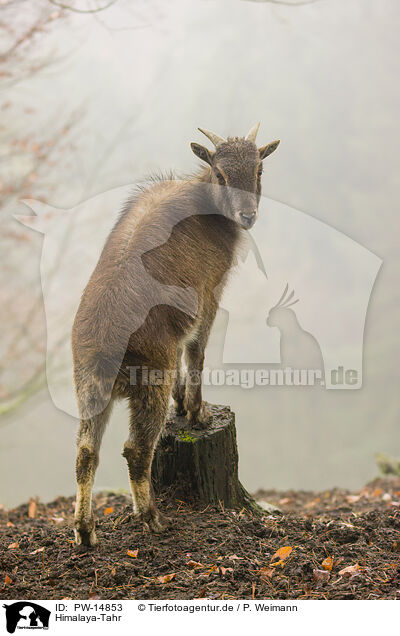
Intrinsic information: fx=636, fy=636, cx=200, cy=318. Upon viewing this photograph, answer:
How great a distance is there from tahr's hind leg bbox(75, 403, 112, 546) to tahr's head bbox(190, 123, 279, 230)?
70.6 inches

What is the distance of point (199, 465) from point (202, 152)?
7.94 ft

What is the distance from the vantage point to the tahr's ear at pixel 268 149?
196 inches

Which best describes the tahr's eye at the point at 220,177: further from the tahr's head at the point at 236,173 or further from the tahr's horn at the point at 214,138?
the tahr's horn at the point at 214,138

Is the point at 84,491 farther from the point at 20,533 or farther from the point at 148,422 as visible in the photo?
the point at 20,533

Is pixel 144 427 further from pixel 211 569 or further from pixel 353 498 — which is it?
pixel 353 498

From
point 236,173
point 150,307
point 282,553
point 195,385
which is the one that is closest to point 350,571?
A: point 282,553

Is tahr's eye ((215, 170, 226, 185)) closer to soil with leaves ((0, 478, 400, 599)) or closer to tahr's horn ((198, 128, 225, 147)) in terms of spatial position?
tahr's horn ((198, 128, 225, 147))

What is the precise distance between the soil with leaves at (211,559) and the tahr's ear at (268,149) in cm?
276

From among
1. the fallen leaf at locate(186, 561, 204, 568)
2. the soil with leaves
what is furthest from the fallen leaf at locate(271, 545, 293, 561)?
the fallen leaf at locate(186, 561, 204, 568)

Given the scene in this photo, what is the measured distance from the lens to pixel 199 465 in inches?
191

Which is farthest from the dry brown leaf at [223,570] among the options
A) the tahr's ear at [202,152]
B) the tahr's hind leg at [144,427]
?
the tahr's ear at [202,152]

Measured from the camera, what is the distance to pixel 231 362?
5.52 metres
